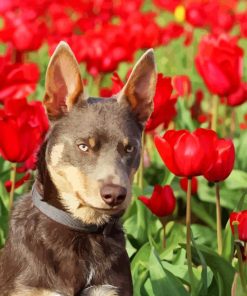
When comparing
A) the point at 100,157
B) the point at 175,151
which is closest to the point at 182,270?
the point at 175,151

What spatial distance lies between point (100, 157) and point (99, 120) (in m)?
0.21

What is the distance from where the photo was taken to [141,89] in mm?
4379

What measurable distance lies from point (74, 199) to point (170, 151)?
54 cm

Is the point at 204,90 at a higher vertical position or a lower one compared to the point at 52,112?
lower

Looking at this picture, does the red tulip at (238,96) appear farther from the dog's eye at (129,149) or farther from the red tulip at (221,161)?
the dog's eye at (129,149)

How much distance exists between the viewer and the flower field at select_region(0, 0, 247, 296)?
174 inches

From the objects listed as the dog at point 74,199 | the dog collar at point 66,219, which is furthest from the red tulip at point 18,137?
the dog collar at point 66,219

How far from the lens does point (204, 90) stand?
9.48 metres

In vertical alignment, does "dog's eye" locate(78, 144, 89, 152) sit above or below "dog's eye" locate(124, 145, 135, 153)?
above

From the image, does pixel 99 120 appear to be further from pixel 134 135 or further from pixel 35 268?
pixel 35 268

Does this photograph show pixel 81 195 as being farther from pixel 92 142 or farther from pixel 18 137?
pixel 18 137

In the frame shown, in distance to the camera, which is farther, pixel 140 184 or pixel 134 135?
pixel 140 184

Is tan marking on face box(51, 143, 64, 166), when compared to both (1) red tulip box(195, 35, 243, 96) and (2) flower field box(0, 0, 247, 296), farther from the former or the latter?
(1) red tulip box(195, 35, 243, 96)

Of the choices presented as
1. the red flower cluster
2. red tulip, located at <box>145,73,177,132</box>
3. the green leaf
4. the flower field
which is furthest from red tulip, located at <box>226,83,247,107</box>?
the red flower cluster
